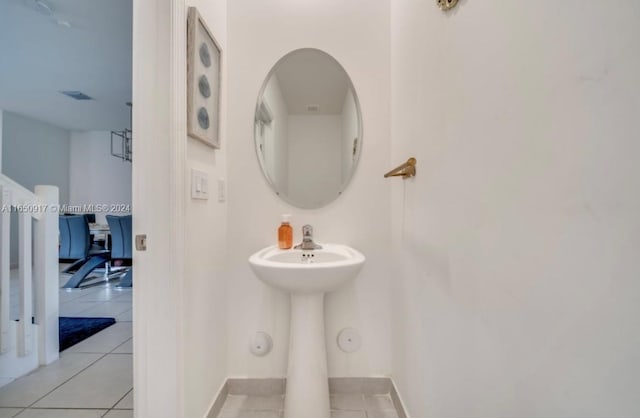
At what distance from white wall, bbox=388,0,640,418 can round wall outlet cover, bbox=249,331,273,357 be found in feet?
2.60

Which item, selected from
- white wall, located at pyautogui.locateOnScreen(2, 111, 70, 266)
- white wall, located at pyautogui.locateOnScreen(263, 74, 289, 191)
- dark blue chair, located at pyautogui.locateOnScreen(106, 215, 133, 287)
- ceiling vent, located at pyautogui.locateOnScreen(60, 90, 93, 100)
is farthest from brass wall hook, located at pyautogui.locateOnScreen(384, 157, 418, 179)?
white wall, located at pyautogui.locateOnScreen(2, 111, 70, 266)

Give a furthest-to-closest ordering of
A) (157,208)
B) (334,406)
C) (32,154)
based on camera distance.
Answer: (32,154), (334,406), (157,208)

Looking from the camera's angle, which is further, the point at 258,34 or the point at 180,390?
Result: the point at 258,34

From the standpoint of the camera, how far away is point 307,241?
1344 millimetres

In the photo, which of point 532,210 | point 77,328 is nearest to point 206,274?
point 532,210

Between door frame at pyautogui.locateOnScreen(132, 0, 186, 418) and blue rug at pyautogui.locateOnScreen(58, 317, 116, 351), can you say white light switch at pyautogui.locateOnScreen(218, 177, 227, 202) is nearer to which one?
door frame at pyautogui.locateOnScreen(132, 0, 186, 418)

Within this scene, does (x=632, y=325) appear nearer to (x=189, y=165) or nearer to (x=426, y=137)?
(x=426, y=137)

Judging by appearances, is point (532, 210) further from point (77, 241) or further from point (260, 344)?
point (77, 241)

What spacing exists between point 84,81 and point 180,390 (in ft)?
13.3

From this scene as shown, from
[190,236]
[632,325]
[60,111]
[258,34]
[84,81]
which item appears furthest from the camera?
[60,111]

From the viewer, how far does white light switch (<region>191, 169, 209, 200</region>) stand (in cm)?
105

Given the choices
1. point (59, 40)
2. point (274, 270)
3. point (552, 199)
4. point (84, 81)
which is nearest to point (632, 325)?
point (552, 199)

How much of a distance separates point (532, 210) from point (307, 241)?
38.3 inches

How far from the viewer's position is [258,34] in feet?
4.67
